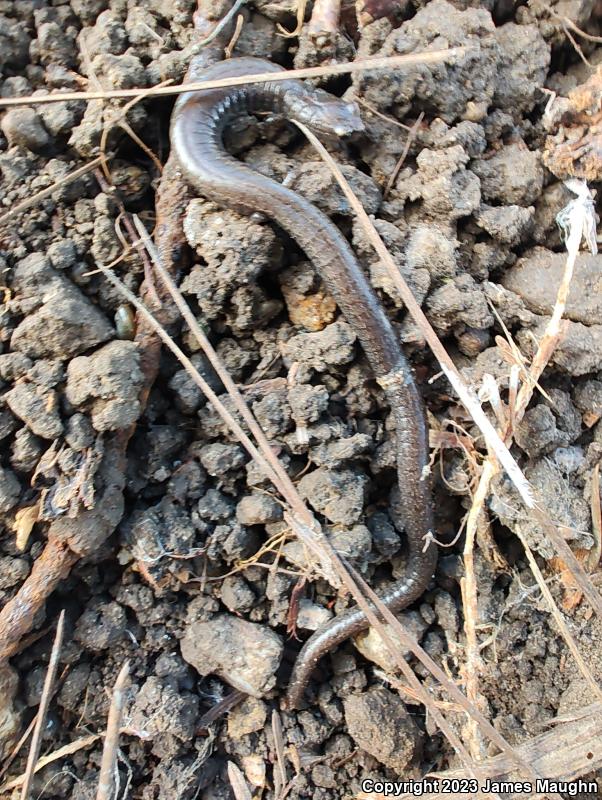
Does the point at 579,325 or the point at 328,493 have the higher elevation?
the point at 579,325

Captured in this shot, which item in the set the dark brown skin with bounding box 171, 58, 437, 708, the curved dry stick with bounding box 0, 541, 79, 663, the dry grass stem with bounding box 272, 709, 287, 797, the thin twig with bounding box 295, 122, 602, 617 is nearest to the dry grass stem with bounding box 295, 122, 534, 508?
the thin twig with bounding box 295, 122, 602, 617

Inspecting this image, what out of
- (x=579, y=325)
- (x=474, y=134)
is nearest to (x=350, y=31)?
(x=474, y=134)

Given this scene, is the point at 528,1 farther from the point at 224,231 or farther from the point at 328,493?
the point at 328,493

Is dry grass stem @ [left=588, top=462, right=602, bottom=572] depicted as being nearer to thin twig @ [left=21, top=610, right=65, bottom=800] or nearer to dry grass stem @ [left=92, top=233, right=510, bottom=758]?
dry grass stem @ [left=92, top=233, right=510, bottom=758]

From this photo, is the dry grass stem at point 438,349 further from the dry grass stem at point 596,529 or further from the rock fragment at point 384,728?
the rock fragment at point 384,728

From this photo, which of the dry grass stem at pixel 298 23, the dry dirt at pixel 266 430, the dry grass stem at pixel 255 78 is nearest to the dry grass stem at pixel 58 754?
the dry dirt at pixel 266 430

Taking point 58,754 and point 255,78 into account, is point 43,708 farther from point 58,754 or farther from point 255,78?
point 255,78
